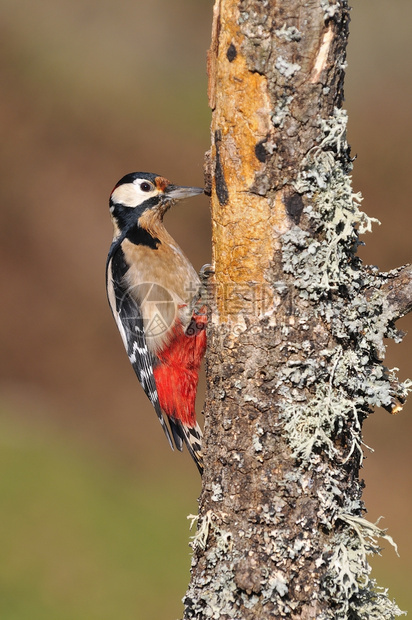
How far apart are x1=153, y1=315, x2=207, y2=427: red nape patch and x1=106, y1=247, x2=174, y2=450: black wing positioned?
0.04 m

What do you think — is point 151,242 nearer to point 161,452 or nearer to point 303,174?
point 303,174

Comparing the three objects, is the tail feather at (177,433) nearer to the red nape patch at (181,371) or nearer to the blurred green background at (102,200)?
the red nape patch at (181,371)

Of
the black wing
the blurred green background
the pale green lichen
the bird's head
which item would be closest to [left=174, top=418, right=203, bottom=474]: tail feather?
the black wing

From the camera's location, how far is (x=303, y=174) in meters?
1.76

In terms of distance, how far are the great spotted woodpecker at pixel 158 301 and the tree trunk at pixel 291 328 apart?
1.16 meters

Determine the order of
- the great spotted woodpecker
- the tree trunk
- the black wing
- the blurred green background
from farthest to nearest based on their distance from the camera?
1. the blurred green background
2. the black wing
3. the great spotted woodpecker
4. the tree trunk

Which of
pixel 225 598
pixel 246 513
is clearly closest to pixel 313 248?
pixel 246 513

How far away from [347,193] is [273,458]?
739mm

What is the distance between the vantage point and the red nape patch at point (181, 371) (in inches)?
123

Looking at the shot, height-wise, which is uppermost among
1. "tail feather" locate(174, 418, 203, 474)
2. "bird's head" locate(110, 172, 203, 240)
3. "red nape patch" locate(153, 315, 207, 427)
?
"bird's head" locate(110, 172, 203, 240)

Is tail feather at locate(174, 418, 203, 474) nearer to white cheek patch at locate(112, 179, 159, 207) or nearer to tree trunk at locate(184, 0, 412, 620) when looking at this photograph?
white cheek patch at locate(112, 179, 159, 207)

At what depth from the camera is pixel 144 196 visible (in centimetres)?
333

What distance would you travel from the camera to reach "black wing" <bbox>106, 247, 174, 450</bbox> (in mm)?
Answer: 3254
